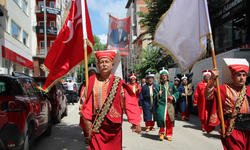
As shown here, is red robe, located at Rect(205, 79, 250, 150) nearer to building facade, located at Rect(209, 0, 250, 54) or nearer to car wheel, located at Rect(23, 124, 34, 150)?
car wheel, located at Rect(23, 124, 34, 150)

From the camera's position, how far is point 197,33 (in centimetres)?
409

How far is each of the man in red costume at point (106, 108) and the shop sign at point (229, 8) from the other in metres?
13.7

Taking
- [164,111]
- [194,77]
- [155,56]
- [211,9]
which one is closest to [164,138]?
[164,111]

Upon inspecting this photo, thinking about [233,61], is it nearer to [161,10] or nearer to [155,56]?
[161,10]

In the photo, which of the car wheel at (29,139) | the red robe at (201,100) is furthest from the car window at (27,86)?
the red robe at (201,100)

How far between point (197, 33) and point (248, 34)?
12.3m

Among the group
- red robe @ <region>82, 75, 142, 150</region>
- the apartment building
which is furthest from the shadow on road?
the apartment building

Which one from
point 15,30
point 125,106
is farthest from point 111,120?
point 15,30

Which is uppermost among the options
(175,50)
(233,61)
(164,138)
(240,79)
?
(175,50)

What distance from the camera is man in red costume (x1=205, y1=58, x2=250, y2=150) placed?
332 cm

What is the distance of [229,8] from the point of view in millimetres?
16203

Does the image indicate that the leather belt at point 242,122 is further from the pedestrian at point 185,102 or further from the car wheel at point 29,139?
the pedestrian at point 185,102

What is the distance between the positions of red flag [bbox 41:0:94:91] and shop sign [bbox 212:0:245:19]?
1281 centimetres

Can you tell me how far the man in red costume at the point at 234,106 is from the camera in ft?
10.9
